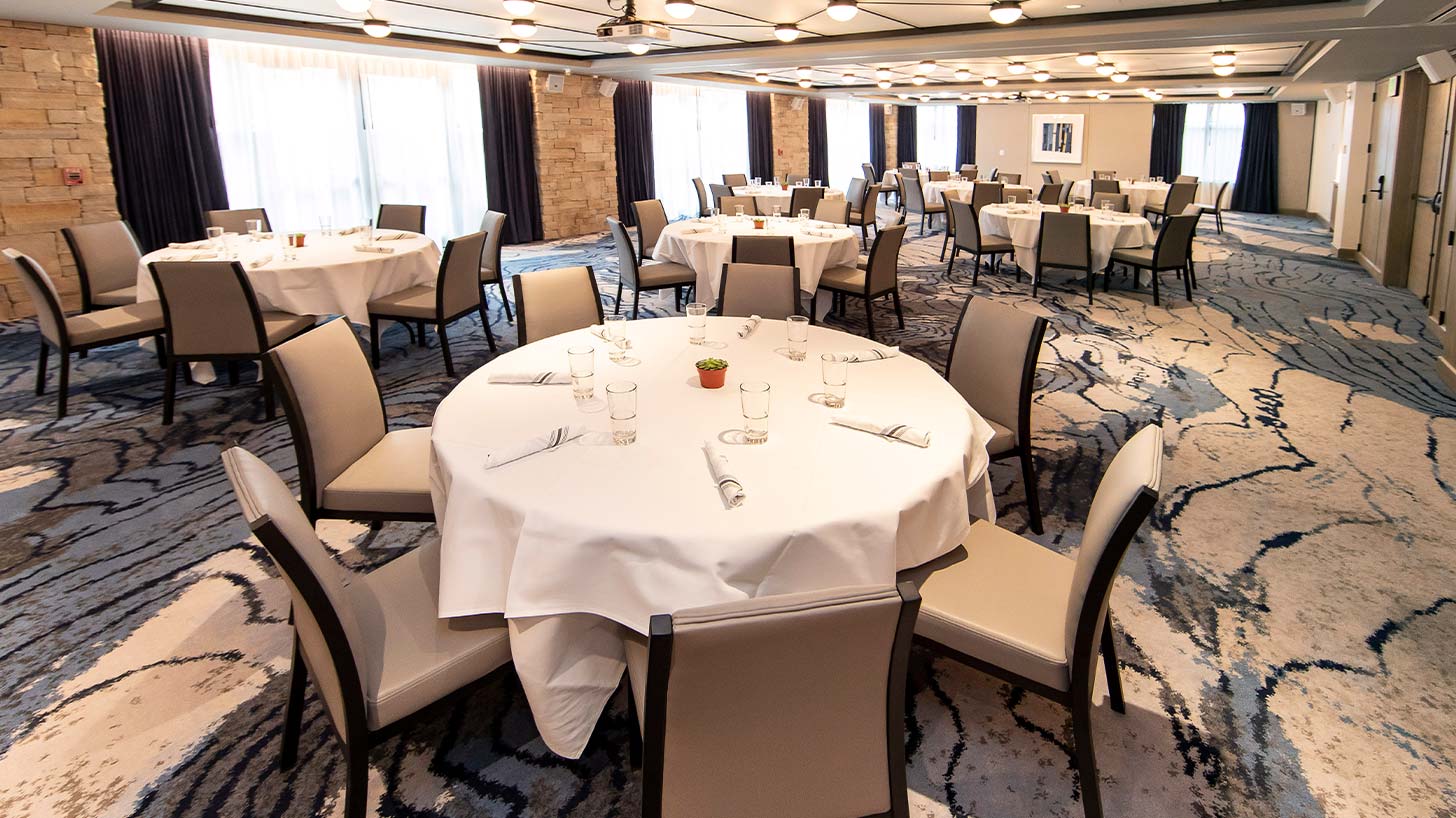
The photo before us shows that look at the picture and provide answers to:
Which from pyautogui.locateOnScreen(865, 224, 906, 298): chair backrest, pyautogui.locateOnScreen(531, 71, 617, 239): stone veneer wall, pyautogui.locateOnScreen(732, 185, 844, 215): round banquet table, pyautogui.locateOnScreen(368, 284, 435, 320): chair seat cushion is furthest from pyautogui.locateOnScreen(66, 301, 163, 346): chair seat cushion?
pyautogui.locateOnScreen(531, 71, 617, 239): stone veneer wall

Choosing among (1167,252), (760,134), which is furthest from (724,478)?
(760,134)

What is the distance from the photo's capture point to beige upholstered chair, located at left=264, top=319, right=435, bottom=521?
92.4 inches

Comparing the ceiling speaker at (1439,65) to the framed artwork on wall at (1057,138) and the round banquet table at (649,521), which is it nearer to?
the round banquet table at (649,521)

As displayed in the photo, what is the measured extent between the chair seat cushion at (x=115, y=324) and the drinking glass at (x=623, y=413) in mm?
3489

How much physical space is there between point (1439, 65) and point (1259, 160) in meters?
10.7

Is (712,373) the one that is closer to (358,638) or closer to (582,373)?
(582,373)

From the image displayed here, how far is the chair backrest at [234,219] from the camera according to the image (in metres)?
6.32

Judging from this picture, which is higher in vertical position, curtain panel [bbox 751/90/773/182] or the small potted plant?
curtain panel [bbox 751/90/773/182]

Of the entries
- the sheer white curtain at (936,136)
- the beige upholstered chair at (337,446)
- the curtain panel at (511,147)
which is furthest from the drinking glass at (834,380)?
the sheer white curtain at (936,136)

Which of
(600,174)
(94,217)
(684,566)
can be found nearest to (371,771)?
(684,566)

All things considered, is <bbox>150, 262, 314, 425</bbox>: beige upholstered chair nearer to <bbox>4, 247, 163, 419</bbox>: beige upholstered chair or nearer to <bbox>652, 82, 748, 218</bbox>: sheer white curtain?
<bbox>4, 247, 163, 419</bbox>: beige upholstered chair

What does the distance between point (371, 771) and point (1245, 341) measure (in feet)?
20.7

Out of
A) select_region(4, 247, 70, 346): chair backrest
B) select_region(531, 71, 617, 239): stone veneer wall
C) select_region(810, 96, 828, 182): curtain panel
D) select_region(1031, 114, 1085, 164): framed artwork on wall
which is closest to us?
select_region(4, 247, 70, 346): chair backrest

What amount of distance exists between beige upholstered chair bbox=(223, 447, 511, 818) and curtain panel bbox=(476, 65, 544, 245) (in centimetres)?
1004
